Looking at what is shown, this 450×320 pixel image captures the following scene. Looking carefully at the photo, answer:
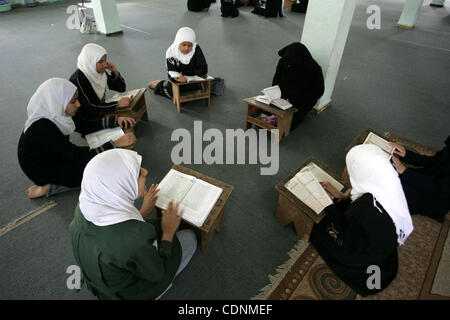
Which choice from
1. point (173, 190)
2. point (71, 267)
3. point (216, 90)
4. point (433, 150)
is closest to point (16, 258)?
point (71, 267)

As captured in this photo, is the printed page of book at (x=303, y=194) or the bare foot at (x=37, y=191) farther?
the bare foot at (x=37, y=191)

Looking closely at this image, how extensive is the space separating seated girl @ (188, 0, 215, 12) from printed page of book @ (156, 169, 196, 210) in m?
7.93

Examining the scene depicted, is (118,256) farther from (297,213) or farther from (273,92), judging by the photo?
(273,92)

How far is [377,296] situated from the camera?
1809 millimetres

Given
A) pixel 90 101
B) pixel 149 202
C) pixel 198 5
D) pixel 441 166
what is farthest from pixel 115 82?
pixel 198 5

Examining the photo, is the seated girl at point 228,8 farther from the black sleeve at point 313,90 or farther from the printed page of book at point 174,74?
the black sleeve at point 313,90

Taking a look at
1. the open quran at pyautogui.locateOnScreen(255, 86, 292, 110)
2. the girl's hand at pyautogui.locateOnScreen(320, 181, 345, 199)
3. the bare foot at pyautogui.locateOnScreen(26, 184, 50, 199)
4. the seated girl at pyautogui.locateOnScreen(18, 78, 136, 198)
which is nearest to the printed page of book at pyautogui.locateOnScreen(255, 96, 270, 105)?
the open quran at pyautogui.locateOnScreen(255, 86, 292, 110)

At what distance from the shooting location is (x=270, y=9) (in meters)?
7.89

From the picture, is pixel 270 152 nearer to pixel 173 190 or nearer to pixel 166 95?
pixel 173 190

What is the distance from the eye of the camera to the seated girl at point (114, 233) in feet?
4.06

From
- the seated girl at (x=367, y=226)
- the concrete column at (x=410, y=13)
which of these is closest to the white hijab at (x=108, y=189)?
the seated girl at (x=367, y=226)

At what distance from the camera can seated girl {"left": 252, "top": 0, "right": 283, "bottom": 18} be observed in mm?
7780

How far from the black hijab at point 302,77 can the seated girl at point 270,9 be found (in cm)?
553

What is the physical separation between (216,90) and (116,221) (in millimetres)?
3130
